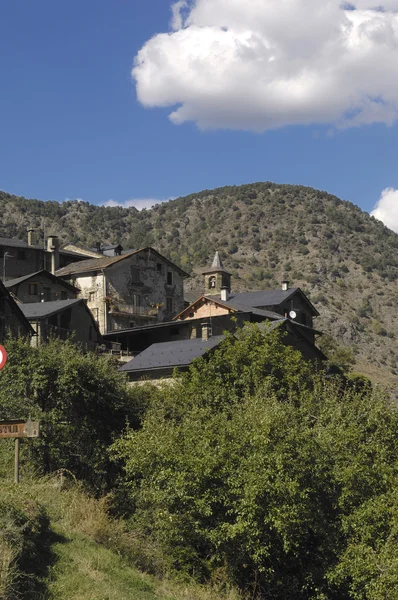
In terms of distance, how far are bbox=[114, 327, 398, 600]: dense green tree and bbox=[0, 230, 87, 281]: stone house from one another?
147 feet

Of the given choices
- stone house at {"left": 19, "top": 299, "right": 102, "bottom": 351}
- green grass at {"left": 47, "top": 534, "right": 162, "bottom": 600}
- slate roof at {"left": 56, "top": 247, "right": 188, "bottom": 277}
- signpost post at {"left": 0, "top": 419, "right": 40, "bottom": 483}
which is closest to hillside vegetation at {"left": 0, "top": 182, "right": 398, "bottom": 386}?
slate roof at {"left": 56, "top": 247, "right": 188, "bottom": 277}

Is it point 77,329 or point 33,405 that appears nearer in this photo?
point 33,405

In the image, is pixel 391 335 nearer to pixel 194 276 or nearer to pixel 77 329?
pixel 194 276

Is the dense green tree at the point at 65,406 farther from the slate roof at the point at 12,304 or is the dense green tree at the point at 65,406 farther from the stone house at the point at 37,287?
the stone house at the point at 37,287

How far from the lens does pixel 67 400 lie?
90.7ft

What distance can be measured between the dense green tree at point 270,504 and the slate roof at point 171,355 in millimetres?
17916

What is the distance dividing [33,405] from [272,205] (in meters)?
118

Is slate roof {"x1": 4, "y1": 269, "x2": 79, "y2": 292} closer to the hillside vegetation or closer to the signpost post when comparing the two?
the signpost post

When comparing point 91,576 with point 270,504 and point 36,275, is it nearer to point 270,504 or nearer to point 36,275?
point 270,504

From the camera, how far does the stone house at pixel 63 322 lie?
45062 millimetres

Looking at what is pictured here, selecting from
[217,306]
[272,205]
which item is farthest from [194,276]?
[217,306]

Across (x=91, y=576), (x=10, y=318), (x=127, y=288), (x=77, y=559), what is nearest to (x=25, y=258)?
(x=127, y=288)

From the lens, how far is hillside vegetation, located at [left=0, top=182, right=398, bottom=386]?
109 meters

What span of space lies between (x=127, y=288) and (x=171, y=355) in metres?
23.2
